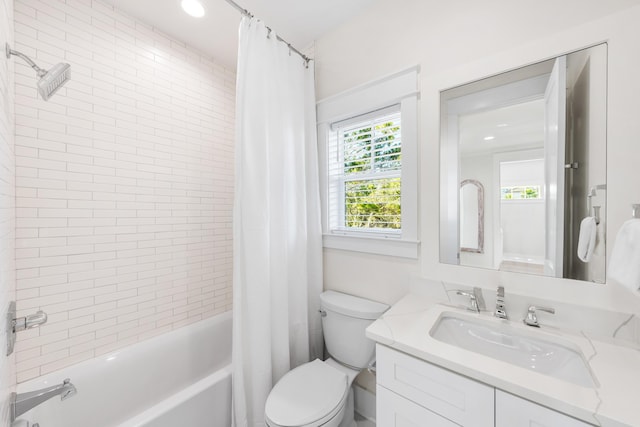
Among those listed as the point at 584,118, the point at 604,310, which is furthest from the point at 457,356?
the point at 584,118

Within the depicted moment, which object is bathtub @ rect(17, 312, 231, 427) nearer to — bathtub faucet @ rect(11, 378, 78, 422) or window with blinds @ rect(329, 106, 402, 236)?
bathtub faucet @ rect(11, 378, 78, 422)

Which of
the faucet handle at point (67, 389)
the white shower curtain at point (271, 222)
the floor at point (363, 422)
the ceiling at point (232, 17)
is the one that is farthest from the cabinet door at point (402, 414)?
the ceiling at point (232, 17)

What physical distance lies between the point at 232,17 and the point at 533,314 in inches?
92.3

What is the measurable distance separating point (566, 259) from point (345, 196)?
1.23 metres

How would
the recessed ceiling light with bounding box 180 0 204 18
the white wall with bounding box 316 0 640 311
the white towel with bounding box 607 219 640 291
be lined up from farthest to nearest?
the recessed ceiling light with bounding box 180 0 204 18 < the white wall with bounding box 316 0 640 311 < the white towel with bounding box 607 219 640 291

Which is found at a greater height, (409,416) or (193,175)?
(193,175)

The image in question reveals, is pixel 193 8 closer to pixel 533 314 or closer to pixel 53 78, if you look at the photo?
pixel 53 78

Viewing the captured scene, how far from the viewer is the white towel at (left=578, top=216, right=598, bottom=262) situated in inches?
36.4

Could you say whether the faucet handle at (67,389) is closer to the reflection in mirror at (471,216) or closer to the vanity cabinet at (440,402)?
the vanity cabinet at (440,402)

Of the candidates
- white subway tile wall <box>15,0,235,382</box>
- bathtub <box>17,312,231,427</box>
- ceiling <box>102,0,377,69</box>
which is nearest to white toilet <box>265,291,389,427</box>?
bathtub <box>17,312,231,427</box>

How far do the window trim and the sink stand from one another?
0.39 m

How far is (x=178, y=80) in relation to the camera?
1.81 meters

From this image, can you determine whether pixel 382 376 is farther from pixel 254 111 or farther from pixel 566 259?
pixel 254 111

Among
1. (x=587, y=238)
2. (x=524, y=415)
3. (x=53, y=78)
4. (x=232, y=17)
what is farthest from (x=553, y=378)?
(x=232, y=17)
